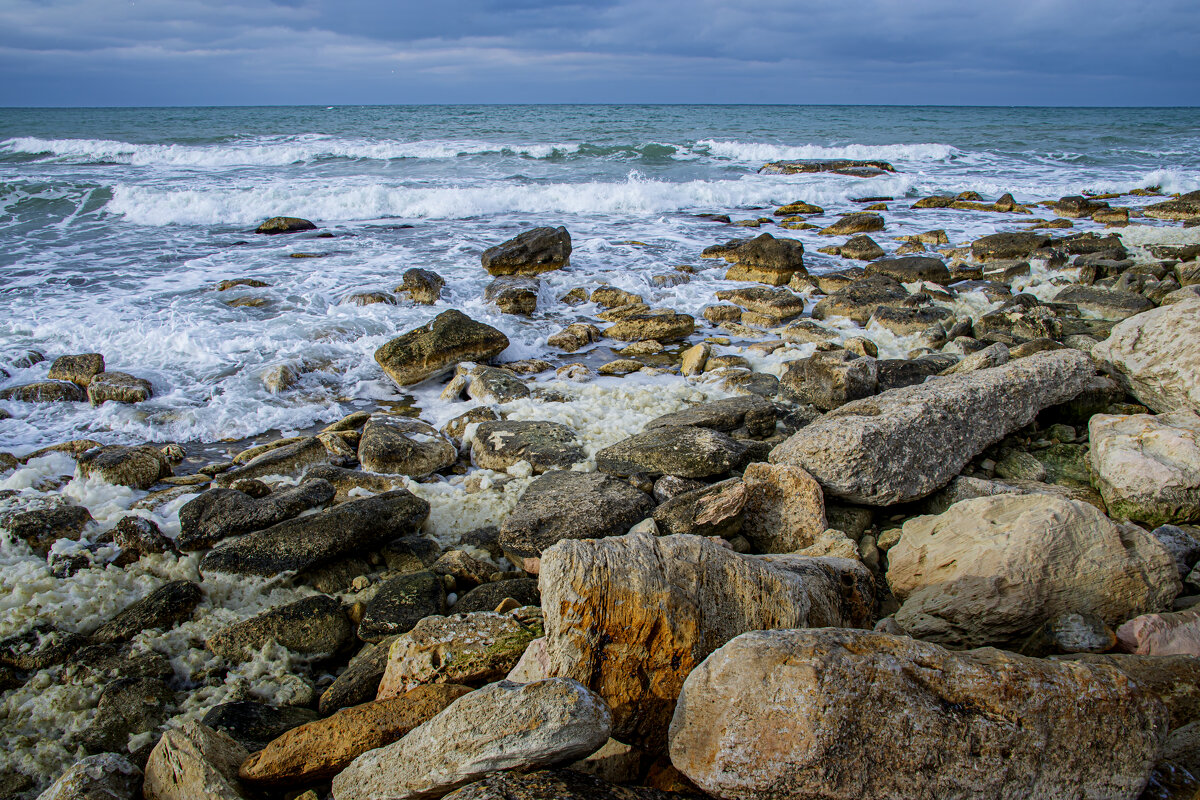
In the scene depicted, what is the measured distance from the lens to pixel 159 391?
6562mm

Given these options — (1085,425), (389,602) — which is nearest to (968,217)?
(1085,425)

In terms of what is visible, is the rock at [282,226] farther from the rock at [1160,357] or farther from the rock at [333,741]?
the rock at [1160,357]

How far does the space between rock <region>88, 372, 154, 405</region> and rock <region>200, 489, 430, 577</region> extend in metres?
3.31

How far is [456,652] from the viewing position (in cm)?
272

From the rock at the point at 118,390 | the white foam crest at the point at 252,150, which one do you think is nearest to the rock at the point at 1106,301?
the rock at the point at 118,390

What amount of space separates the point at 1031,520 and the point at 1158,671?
2.75 feet

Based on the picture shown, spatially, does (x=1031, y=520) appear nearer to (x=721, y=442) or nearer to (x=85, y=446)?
(x=721, y=442)

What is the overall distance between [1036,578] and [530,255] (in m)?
8.90

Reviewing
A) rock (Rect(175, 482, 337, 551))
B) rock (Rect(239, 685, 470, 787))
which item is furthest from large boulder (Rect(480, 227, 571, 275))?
rock (Rect(239, 685, 470, 787))

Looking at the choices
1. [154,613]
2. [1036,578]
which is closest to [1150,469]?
[1036,578]

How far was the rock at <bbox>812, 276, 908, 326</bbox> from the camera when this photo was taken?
8.54 metres

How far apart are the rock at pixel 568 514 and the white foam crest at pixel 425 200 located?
43.1 ft

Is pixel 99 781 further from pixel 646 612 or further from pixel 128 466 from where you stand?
pixel 128 466

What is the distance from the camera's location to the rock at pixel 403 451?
5078mm
